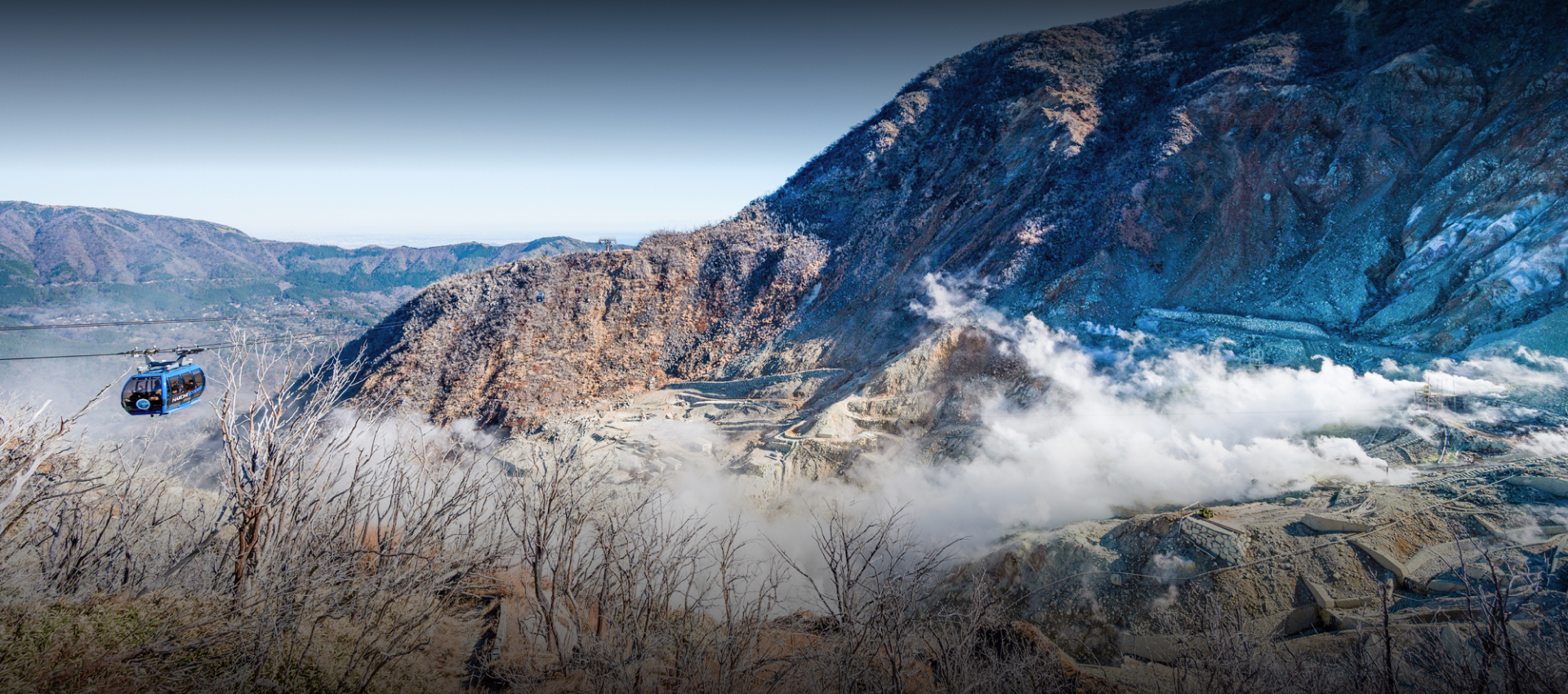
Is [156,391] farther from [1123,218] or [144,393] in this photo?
[1123,218]

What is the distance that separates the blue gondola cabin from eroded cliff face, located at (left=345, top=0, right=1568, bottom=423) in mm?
11765

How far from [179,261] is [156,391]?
105 metres

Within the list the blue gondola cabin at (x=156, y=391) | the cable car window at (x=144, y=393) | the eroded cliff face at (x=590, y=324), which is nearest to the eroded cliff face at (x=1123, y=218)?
the eroded cliff face at (x=590, y=324)

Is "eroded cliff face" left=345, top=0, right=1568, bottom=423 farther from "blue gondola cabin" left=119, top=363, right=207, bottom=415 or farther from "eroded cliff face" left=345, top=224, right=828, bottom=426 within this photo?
"blue gondola cabin" left=119, top=363, right=207, bottom=415

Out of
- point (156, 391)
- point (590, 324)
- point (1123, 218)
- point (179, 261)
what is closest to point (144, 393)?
point (156, 391)

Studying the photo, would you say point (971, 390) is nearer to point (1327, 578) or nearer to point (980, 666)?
point (1327, 578)

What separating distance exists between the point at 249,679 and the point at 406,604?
195cm

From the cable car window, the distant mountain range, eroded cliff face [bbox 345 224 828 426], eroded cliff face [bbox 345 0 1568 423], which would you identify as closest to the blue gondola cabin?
the cable car window

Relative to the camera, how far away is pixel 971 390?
17.1 meters

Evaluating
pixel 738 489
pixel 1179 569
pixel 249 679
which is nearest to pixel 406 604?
pixel 249 679

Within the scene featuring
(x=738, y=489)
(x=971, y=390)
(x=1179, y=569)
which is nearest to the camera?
(x=1179, y=569)

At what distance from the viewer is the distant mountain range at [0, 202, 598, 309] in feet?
236

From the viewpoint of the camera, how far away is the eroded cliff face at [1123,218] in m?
15.7

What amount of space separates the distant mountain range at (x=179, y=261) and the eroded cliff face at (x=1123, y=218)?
43660mm
